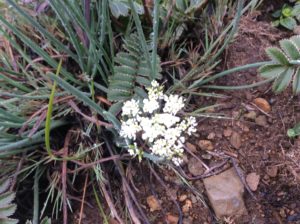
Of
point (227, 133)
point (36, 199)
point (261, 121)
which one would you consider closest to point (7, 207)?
point (36, 199)

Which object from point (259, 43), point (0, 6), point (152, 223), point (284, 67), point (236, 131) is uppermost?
point (0, 6)

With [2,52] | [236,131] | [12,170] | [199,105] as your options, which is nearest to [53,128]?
[12,170]

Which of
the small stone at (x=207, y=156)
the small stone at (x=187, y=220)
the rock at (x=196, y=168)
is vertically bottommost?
the small stone at (x=187, y=220)

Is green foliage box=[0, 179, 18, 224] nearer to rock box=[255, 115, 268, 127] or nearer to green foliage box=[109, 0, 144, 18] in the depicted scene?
green foliage box=[109, 0, 144, 18]

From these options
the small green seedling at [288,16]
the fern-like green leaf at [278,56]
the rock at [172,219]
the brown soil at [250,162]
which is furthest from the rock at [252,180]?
the small green seedling at [288,16]

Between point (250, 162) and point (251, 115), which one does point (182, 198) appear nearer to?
point (250, 162)

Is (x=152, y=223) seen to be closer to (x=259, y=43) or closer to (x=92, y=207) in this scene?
(x=92, y=207)

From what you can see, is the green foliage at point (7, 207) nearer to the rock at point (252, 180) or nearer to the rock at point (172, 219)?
the rock at point (172, 219)
